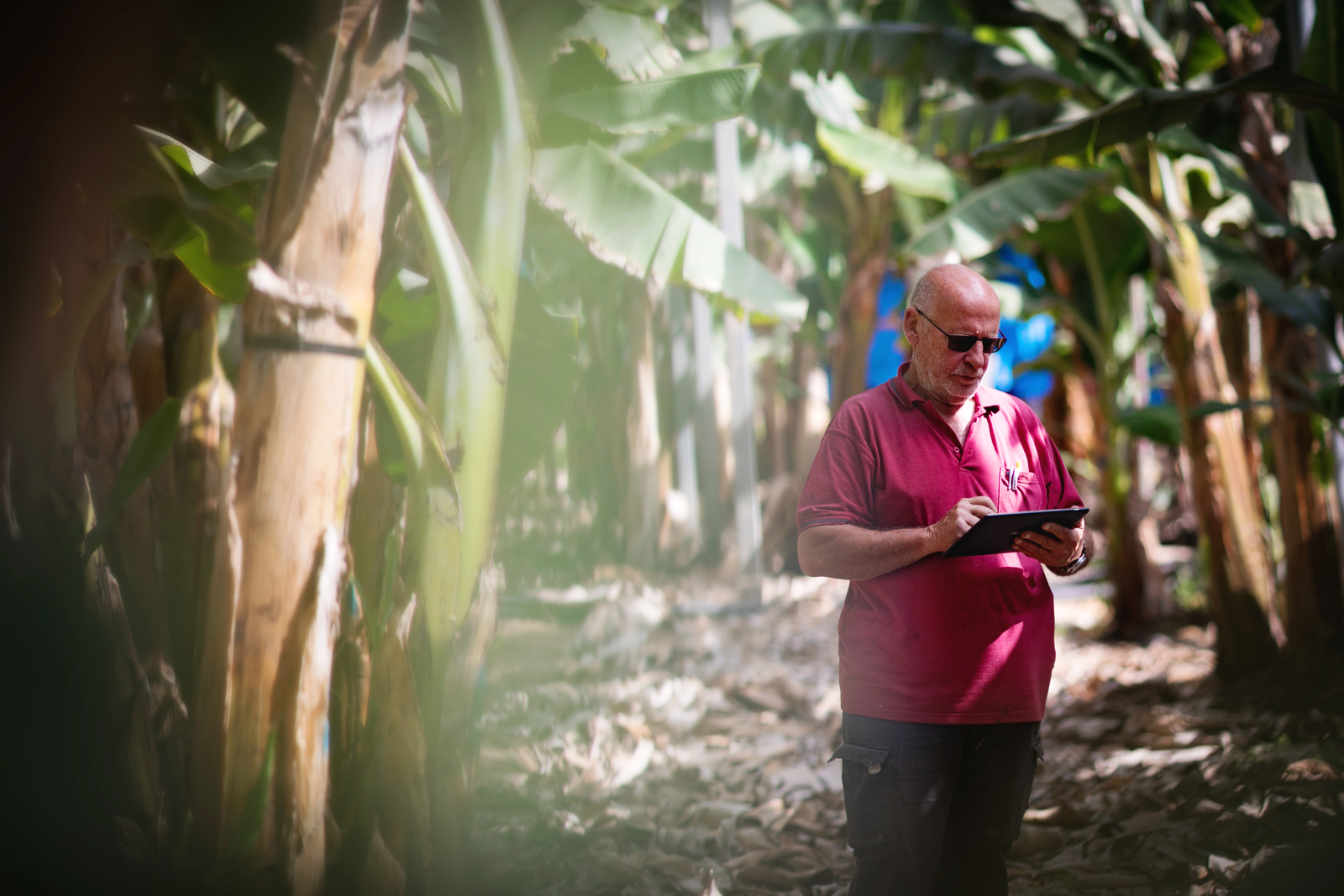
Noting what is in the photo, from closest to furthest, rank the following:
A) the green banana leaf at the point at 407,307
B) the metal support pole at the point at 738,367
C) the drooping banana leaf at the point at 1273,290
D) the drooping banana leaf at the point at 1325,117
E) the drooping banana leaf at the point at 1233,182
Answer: the green banana leaf at the point at 407,307 < the drooping banana leaf at the point at 1325,117 < the drooping banana leaf at the point at 1233,182 < the drooping banana leaf at the point at 1273,290 < the metal support pole at the point at 738,367

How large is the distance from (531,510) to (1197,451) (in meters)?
7.37

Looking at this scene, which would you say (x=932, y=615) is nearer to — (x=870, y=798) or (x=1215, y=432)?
(x=870, y=798)

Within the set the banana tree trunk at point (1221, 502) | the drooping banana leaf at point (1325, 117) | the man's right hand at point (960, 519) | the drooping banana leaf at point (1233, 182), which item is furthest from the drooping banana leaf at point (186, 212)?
the banana tree trunk at point (1221, 502)

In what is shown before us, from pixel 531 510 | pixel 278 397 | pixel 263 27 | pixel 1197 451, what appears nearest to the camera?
pixel 278 397

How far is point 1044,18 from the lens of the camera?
13.3 feet

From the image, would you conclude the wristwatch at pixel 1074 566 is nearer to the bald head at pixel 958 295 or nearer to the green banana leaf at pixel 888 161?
the bald head at pixel 958 295

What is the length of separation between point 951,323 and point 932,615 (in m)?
0.55

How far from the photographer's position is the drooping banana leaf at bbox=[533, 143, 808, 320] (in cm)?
292

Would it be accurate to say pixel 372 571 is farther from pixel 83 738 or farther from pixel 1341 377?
pixel 1341 377

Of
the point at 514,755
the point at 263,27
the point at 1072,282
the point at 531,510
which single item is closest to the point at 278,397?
the point at 263,27

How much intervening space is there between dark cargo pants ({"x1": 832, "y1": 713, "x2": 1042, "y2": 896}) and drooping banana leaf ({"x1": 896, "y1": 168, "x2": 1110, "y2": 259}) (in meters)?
3.62

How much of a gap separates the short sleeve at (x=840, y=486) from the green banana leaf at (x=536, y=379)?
1.11 m

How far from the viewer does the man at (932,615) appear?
1623 millimetres

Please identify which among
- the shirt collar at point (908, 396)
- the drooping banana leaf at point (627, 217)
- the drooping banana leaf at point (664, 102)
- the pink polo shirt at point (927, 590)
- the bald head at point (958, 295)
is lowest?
the pink polo shirt at point (927, 590)
